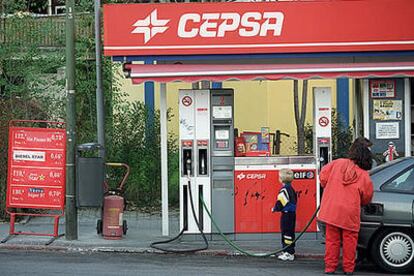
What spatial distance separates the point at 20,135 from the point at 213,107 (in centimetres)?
309

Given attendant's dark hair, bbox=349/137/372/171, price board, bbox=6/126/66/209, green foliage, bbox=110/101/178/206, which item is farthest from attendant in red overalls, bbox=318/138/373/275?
green foliage, bbox=110/101/178/206

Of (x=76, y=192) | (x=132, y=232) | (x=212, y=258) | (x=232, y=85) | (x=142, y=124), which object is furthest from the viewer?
(x=232, y=85)

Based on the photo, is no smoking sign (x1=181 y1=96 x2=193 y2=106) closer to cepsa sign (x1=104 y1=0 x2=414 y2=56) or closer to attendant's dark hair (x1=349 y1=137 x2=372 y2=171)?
cepsa sign (x1=104 y1=0 x2=414 y2=56)

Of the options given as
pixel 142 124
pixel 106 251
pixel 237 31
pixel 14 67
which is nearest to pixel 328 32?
pixel 237 31

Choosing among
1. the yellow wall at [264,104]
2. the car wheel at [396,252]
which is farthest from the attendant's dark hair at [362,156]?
the yellow wall at [264,104]

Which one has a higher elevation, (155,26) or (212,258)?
(155,26)

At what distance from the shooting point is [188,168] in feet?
40.9

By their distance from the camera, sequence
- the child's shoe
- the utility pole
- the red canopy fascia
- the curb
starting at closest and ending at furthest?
the child's shoe < the curb < the red canopy fascia < the utility pole

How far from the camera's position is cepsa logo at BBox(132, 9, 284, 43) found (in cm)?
1234

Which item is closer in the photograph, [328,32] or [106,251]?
[106,251]

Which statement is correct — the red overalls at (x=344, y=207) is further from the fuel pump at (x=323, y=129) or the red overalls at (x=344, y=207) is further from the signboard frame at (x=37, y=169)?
the signboard frame at (x=37, y=169)

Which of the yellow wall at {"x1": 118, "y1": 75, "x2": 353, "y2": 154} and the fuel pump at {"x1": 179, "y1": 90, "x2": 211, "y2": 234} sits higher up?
the yellow wall at {"x1": 118, "y1": 75, "x2": 353, "y2": 154}

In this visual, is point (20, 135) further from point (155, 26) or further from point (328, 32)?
point (328, 32)

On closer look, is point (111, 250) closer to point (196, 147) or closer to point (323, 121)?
point (196, 147)
